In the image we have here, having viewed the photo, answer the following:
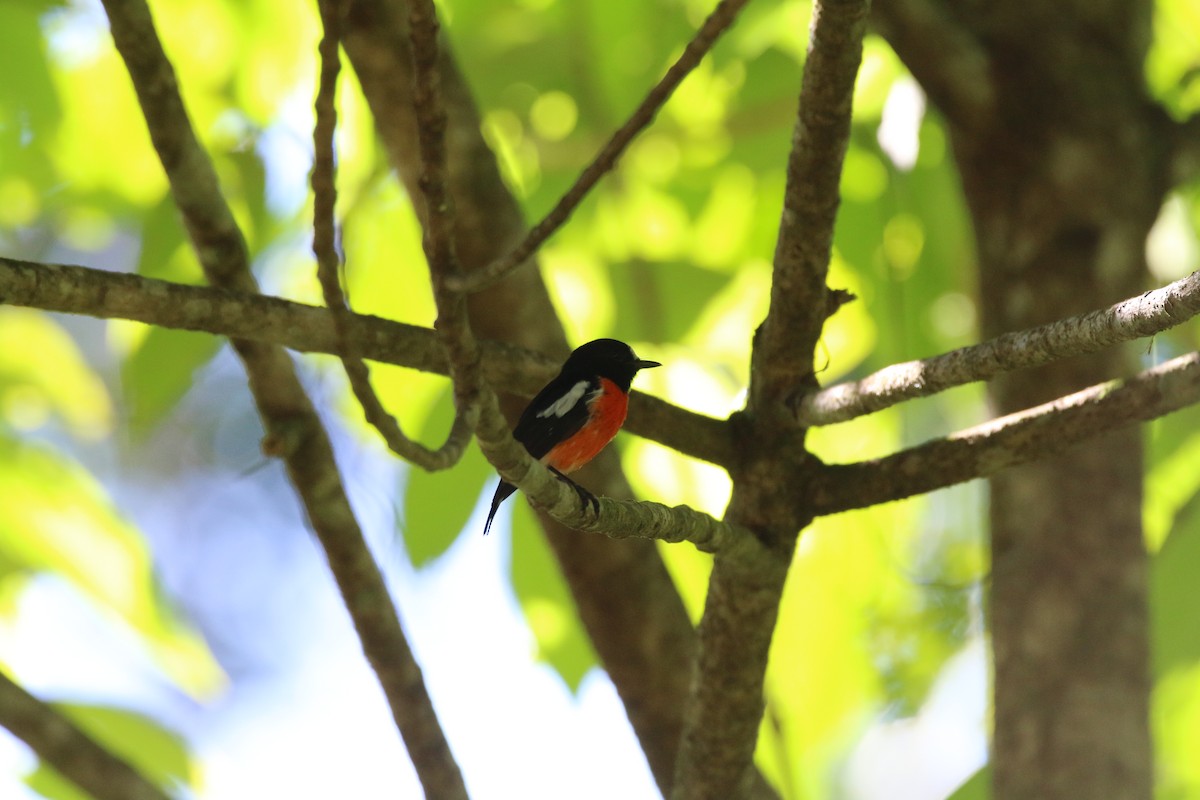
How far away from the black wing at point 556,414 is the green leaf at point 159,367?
1.00m

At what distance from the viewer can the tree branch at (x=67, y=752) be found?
117 inches

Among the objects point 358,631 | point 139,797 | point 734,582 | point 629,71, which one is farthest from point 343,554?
point 629,71

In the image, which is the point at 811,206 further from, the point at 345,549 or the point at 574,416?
the point at 345,549

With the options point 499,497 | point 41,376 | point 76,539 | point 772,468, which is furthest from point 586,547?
point 41,376

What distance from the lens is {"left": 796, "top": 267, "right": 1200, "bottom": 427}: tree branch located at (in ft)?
6.43

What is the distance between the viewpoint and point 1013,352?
7.35ft

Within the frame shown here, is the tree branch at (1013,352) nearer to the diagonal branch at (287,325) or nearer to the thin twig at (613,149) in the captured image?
the diagonal branch at (287,325)

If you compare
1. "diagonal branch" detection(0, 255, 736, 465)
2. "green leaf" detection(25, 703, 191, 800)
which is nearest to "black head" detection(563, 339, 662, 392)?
"diagonal branch" detection(0, 255, 736, 465)

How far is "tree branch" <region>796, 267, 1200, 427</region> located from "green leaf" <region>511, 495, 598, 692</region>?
134 cm

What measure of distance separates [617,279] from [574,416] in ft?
2.73

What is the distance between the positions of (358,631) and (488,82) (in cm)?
228

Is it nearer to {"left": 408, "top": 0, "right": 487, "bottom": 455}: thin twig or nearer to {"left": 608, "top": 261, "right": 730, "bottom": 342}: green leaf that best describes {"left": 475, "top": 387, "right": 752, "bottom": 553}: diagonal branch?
{"left": 408, "top": 0, "right": 487, "bottom": 455}: thin twig

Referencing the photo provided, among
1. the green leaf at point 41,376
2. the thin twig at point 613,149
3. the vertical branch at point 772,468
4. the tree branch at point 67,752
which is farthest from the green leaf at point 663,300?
the green leaf at point 41,376

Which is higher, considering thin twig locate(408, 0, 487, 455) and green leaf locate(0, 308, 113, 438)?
green leaf locate(0, 308, 113, 438)
